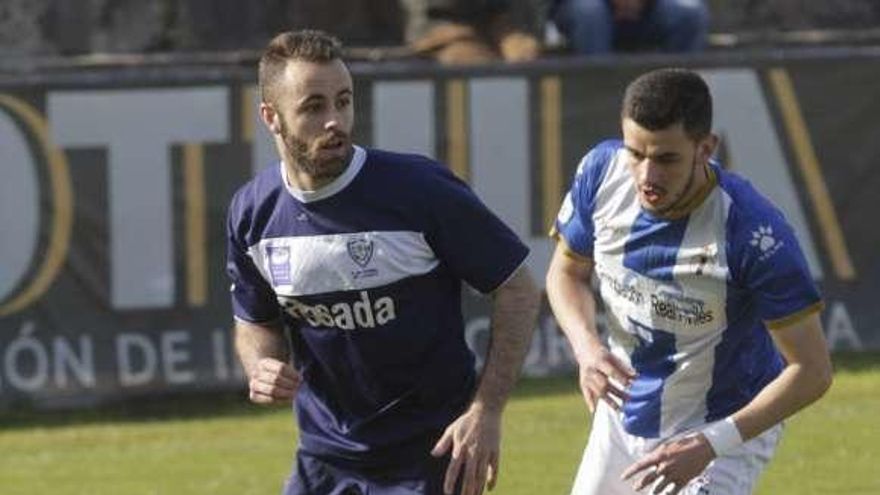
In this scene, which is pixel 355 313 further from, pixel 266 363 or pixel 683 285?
pixel 683 285

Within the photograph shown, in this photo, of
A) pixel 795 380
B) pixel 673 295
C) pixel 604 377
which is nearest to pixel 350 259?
pixel 604 377

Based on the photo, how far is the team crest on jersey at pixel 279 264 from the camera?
6848 millimetres

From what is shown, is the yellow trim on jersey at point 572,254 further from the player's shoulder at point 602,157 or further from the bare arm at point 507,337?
the bare arm at point 507,337

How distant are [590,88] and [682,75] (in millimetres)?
7382

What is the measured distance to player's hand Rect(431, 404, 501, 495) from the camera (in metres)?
6.47

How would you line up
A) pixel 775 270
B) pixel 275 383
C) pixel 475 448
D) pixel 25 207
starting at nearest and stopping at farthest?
pixel 475 448
pixel 275 383
pixel 775 270
pixel 25 207

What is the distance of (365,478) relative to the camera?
22.5 ft

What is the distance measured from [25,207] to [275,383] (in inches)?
290

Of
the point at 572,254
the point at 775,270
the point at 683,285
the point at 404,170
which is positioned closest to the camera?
the point at 404,170

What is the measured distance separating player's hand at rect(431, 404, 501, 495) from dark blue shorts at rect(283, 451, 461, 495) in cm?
23

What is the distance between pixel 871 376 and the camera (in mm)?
14133

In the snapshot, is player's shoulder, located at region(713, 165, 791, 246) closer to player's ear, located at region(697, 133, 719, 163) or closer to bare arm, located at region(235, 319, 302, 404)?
player's ear, located at region(697, 133, 719, 163)

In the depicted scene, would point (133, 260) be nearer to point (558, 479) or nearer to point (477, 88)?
point (477, 88)

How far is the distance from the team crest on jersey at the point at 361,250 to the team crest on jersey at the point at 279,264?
19cm
